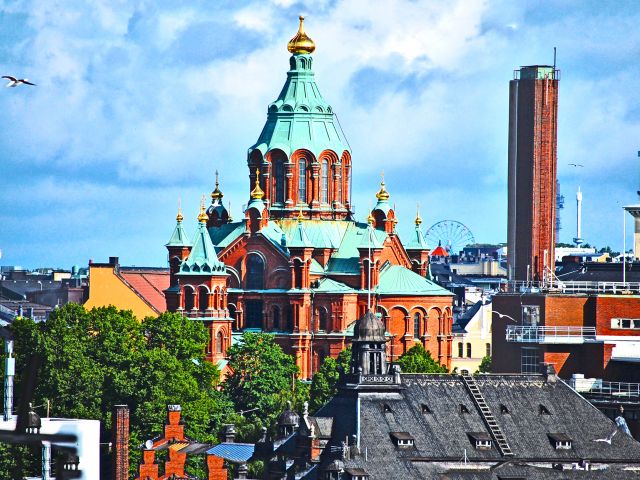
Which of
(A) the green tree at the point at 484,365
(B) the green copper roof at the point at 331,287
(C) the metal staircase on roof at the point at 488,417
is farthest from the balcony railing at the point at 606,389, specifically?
(B) the green copper roof at the point at 331,287

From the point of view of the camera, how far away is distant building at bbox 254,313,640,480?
97188 millimetres

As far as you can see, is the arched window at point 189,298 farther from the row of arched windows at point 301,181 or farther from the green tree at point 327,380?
the row of arched windows at point 301,181

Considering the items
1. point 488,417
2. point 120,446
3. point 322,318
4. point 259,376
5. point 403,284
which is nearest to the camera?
point 120,446

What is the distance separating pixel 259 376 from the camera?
155 m

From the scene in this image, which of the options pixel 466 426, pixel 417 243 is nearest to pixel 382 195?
pixel 417 243

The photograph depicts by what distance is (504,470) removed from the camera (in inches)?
3836

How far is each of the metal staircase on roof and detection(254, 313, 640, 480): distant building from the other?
49 millimetres

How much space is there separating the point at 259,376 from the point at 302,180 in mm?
26917

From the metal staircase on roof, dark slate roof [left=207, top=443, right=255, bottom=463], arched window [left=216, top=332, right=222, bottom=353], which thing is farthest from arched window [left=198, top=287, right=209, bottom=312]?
the metal staircase on roof

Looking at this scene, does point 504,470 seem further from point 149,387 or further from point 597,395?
point 149,387

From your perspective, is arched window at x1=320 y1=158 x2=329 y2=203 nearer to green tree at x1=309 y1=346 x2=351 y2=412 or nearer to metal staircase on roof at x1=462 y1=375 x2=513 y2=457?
green tree at x1=309 y1=346 x2=351 y2=412

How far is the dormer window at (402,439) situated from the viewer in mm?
98375

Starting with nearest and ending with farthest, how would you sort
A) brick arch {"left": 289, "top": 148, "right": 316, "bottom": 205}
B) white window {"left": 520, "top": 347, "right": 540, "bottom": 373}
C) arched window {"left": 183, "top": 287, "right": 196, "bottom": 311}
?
white window {"left": 520, "top": 347, "right": 540, "bottom": 373} → arched window {"left": 183, "top": 287, "right": 196, "bottom": 311} → brick arch {"left": 289, "top": 148, "right": 316, "bottom": 205}

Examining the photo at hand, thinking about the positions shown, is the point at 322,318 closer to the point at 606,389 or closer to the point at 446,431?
the point at 606,389
